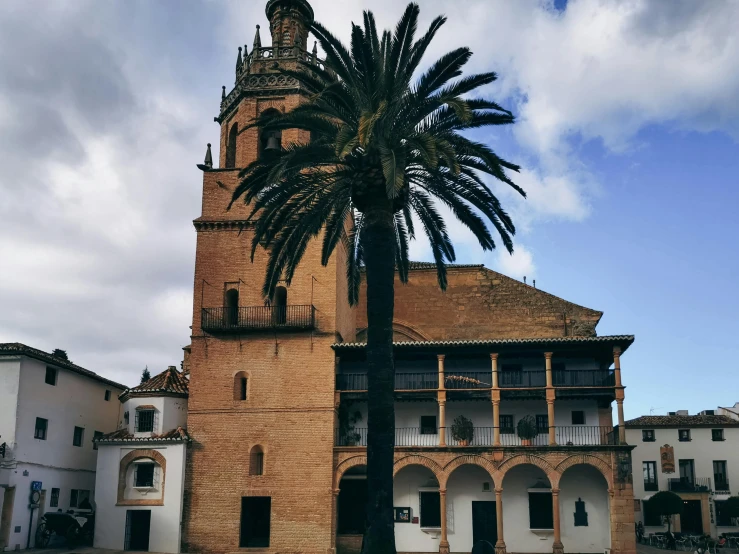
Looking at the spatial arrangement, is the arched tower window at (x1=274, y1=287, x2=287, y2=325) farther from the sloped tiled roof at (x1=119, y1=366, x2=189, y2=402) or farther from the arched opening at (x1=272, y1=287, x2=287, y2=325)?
the sloped tiled roof at (x1=119, y1=366, x2=189, y2=402)

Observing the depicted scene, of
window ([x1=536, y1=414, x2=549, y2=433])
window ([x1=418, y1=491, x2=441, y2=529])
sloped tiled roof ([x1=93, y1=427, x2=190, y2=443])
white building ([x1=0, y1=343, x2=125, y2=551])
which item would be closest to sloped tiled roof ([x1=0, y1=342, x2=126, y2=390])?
white building ([x1=0, y1=343, x2=125, y2=551])

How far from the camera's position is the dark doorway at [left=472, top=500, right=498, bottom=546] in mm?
A: 32781

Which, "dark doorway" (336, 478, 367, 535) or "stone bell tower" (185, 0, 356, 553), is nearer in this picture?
"stone bell tower" (185, 0, 356, 553)

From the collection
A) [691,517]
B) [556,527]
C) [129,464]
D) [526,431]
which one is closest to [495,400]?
[526,431]

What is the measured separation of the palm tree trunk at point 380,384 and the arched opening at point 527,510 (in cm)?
1466

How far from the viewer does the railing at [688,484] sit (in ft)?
159

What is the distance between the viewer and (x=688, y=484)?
1911 inches

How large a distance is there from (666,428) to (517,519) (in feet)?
69.1

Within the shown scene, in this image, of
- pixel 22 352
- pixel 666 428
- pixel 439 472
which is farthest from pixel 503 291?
pixel 22 352

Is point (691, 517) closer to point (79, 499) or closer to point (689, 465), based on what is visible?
point (689, 465)

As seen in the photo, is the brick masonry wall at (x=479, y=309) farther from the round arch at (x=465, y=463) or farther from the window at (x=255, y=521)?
the window at (x=255, y=521)

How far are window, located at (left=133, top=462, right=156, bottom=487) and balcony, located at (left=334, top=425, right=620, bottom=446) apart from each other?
759cm

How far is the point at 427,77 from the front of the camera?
68.7 feet

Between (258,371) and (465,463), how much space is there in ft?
30.1
